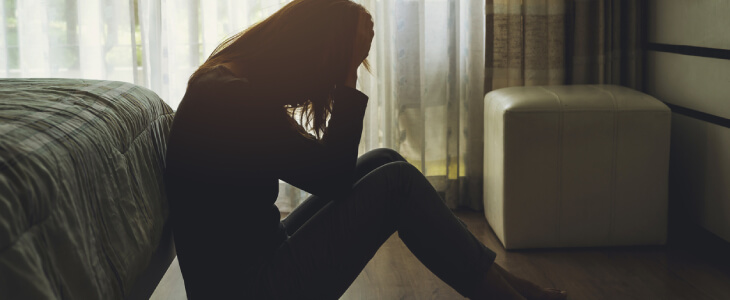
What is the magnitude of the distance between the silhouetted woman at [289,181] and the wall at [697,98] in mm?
1085

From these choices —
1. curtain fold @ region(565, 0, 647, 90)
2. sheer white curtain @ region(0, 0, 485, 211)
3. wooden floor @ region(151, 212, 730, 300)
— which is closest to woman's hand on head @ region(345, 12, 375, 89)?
wooden floor @ region(151, 212, 730, 300)

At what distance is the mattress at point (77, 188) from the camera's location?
864 mm

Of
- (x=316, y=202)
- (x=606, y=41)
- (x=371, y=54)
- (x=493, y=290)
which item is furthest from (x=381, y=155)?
(x=606, y=41)

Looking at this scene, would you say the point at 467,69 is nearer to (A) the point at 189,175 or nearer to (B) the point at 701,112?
(B) the point at 701,112

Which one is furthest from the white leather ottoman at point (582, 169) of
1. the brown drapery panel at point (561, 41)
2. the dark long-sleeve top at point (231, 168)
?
the dark long-sleeve top at point (231, 168)

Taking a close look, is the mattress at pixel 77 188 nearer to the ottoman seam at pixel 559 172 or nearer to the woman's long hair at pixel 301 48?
the woman's long hair at pixel 301 48

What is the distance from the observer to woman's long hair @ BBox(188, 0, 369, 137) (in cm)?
142

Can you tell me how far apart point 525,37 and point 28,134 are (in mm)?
2086

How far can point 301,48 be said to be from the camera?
1.44 meters

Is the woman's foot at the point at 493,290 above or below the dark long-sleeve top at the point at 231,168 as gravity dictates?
below

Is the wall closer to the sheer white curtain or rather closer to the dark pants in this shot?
the sheer white curtain

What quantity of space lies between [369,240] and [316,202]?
9.0 inches

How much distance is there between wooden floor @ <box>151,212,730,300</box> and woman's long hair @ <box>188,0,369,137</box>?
776mm

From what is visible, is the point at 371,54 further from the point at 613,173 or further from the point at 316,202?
the point at 316,202
